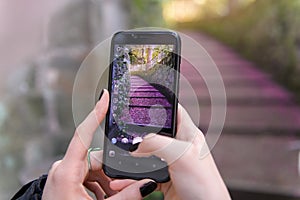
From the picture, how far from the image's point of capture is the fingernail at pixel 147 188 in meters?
0.37

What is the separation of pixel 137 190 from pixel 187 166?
0.17 feet

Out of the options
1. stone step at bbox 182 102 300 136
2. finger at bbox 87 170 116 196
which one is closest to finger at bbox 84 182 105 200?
finger at bbox 87 170 116 196

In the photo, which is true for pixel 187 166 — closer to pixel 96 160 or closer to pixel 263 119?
pixel 96 160

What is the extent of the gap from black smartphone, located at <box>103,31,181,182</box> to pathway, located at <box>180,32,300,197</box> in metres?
1.18

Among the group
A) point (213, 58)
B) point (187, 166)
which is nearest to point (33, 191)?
point (187, 166)

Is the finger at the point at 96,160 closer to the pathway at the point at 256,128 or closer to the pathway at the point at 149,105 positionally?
the pathway at the point at 149,105

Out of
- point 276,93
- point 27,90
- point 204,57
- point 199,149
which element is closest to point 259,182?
point 276,93

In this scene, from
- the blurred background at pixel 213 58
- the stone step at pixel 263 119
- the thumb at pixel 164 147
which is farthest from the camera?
the stone step at pixel 263 119

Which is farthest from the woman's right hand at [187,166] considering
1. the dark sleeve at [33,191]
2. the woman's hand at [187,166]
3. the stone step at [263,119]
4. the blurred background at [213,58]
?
the stone step at [263,119]

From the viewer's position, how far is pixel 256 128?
1.61 m

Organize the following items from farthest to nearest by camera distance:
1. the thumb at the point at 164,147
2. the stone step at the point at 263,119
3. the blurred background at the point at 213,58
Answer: the stone step at the point at 263,119 < the blurred background at the point at 213,58 < the thumb at the point at 164,147

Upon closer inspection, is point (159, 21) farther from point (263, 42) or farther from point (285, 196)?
point (285, 196)

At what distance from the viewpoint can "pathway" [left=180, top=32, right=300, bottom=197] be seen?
157 cm

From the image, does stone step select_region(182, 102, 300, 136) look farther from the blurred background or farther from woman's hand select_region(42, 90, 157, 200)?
woman's hand select_region(42, 90, 157, 200)
